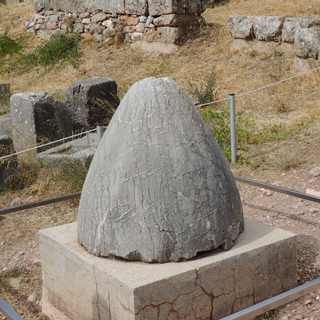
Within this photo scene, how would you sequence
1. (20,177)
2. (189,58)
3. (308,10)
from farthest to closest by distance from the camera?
(189,58)
(308,10)
(20,177)

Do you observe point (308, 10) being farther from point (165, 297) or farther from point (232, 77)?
point (165, 297)

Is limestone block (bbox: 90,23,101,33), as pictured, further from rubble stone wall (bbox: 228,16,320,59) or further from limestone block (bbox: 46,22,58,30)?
rubble stone wall (bbox: 228,16,320,59)

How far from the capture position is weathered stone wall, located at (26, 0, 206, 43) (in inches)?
377

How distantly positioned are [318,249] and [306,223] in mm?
548

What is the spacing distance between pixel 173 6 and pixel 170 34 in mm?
607

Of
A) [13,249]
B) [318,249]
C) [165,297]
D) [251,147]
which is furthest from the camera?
[251,147]

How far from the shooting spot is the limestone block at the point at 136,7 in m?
9.79

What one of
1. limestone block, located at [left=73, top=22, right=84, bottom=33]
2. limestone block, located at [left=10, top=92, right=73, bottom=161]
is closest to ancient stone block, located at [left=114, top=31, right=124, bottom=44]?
limestone block, located at [left=73, top=22, right=84, bottom=33]

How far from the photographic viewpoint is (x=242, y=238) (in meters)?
2.57

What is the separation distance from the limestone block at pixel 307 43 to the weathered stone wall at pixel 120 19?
3125 millimetres

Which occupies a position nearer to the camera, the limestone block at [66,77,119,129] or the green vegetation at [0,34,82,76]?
the limestone block at [66,77,119,129]

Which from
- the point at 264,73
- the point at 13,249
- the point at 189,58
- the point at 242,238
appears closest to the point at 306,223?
the point at 242,238

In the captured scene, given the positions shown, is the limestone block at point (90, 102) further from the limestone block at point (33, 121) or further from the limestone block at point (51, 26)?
the limestone block at point (51, 26)

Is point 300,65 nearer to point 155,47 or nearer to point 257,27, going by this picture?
point 257,27
